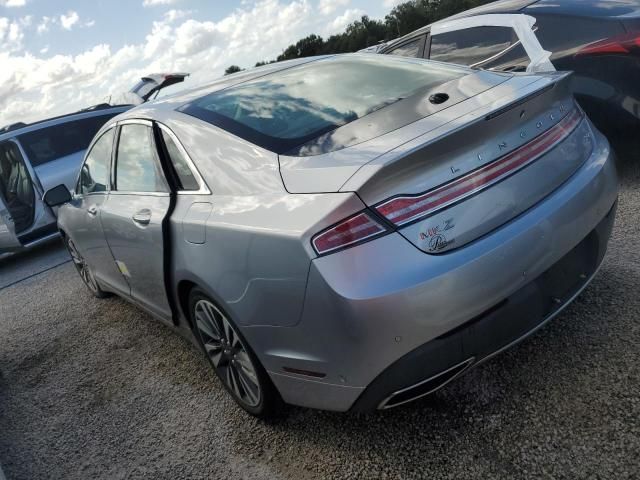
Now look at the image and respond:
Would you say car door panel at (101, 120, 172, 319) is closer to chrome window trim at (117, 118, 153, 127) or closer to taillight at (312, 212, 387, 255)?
chrome window trim at (117, 118, 153, 127)

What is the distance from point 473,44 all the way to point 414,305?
13.3 ft

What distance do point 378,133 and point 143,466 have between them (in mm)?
1841

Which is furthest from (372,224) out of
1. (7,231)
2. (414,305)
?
(7,231)

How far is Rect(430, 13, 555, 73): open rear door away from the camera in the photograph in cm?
454

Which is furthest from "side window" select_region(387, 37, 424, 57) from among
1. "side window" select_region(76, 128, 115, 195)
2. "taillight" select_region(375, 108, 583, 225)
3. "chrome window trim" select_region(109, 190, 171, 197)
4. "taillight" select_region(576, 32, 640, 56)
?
"taillight" select_region(375, 108, 583, 225)

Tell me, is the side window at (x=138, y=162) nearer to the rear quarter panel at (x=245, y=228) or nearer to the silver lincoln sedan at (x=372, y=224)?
the silver lincoln sedan at (x=372, y=224)

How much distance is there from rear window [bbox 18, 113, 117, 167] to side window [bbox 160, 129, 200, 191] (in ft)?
18.6

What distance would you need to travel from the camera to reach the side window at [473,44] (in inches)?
193

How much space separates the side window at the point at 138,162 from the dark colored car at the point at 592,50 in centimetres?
317

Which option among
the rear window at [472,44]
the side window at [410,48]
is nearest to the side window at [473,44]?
the rear window at [472,44]

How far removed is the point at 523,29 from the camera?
15.5 feet

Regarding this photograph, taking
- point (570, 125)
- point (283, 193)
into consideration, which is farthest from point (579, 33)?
point (283, 193)

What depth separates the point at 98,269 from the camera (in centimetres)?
432

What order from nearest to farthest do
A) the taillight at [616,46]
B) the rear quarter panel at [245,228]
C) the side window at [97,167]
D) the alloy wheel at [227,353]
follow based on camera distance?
1. the rear quarter panel at [245,228]
2. the alloy wheel at [227,353]
3. the side window at [97,167]
4. the taillight at [616,46]
